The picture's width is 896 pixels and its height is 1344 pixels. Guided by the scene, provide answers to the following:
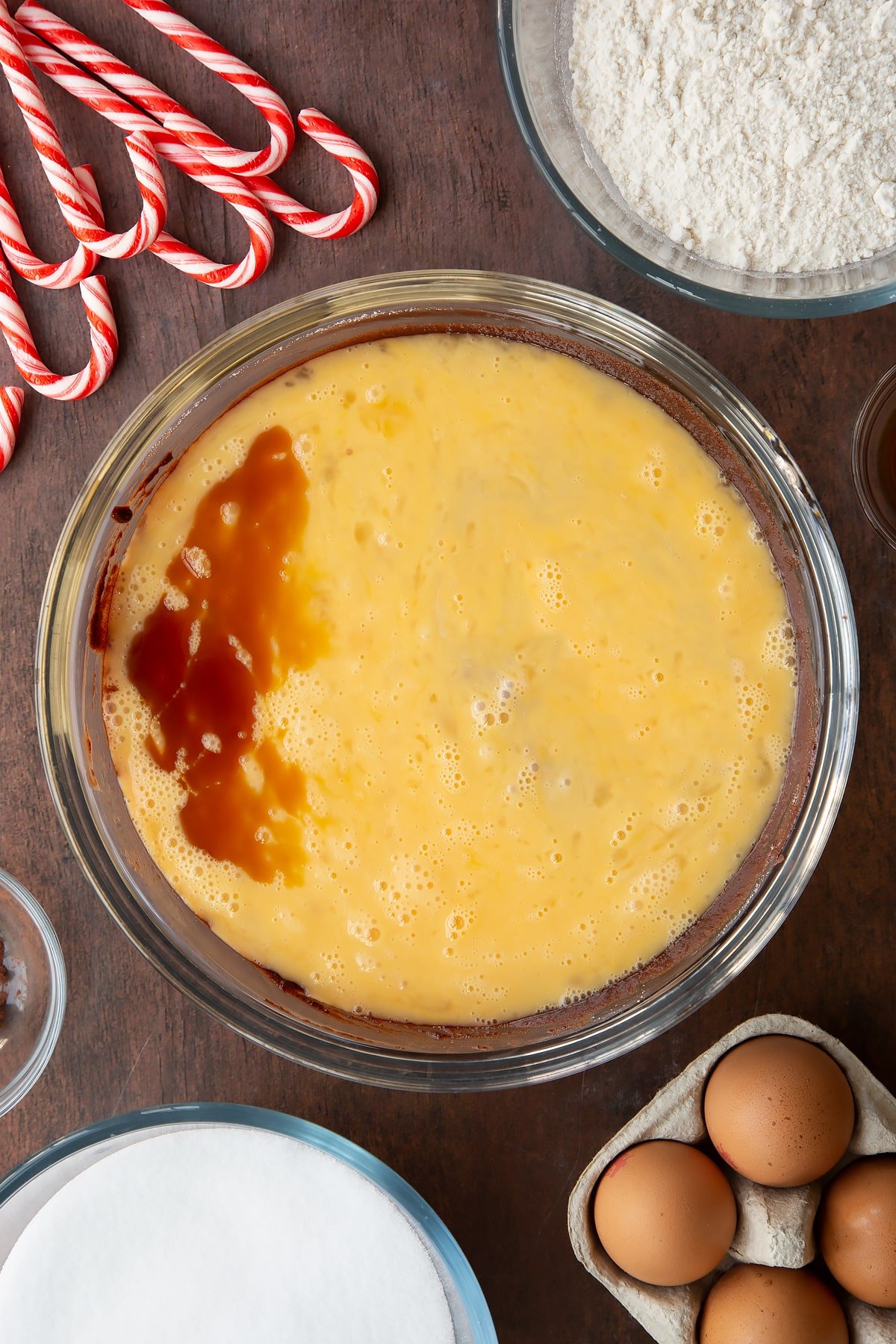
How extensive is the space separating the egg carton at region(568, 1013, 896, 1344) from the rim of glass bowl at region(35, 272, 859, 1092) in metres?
0.08

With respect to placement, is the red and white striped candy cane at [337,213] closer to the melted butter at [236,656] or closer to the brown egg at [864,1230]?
the melted butter at [236,656]

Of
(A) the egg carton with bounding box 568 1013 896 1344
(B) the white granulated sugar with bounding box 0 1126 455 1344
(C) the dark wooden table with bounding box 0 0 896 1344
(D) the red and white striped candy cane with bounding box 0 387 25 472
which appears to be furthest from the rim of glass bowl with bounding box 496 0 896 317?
(B) the white granulated sugar with bounding box 0 1126 455 1344

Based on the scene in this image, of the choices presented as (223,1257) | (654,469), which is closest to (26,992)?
(223,1257)

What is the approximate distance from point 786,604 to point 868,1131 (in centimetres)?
60

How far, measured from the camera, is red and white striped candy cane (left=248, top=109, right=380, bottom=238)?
3.39 feet

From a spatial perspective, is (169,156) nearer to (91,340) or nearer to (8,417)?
(91,340)

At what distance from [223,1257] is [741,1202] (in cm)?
59

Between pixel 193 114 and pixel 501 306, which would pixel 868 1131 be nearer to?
pixel 501 306

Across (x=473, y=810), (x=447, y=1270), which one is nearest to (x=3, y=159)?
(x=473, y=810)

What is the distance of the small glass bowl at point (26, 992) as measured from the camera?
1109mm

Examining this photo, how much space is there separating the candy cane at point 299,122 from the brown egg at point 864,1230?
123 centimetres

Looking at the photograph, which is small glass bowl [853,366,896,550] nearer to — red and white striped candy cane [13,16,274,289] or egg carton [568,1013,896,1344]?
egg carton [568,1013,896,1344]

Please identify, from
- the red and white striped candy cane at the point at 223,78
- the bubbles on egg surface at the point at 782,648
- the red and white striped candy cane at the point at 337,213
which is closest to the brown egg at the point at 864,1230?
the bubbles on egg surface at the point at 782,648

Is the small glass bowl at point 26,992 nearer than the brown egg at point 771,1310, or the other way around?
the brown egg at point 771,1310
